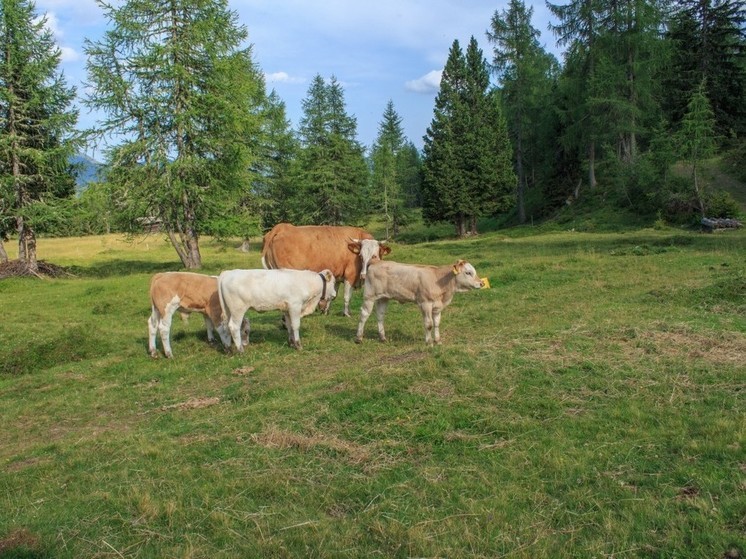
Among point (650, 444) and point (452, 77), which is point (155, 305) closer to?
point (650, 444)

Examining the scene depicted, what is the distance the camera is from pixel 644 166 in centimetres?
3600

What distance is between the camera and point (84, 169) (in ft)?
106

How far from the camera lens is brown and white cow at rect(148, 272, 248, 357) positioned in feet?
39.0

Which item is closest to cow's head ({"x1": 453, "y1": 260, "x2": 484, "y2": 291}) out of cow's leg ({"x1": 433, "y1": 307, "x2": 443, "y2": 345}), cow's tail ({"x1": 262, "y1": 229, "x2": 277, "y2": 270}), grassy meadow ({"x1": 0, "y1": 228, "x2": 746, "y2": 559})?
cow's leg ({"x1": 433, "y1": 307, "x2": 443, "y2": 345})

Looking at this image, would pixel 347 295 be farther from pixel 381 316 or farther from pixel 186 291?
pixel 186 291

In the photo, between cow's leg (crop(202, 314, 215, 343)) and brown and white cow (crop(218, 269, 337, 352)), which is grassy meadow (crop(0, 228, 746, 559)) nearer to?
cow's leg (crop(202, 314, 215, 343))

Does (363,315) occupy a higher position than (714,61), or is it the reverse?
(714,61)

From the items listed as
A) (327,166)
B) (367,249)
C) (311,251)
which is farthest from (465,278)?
(327,166)

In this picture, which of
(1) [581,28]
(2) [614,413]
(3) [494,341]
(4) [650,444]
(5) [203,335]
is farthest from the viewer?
(1) [581,28]

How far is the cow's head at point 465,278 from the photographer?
1112 centimetres

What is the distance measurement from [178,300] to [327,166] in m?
34.2

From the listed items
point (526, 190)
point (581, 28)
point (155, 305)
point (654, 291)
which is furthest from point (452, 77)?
point (155, 305)

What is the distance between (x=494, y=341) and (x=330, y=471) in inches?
194

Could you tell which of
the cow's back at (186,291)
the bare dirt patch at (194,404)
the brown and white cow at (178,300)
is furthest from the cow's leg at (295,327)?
the bare dirt patch at (194,404)
